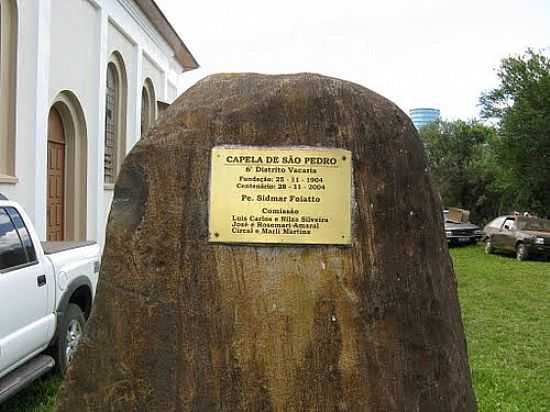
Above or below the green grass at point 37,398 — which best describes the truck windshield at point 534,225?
above

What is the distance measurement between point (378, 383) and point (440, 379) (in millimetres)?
362

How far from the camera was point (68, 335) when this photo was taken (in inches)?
237

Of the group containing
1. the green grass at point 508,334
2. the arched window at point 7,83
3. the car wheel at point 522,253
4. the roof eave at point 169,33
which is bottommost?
the green grass at point 508,334

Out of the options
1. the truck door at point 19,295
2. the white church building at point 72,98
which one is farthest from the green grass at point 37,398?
the white church building at point 72,98

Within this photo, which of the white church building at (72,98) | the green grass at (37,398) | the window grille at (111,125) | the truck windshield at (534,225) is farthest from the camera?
the truck windshield at (534,225)

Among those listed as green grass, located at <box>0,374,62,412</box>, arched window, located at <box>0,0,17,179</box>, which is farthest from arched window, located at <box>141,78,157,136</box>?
green grass, located at <box>0,374,62,412</box>

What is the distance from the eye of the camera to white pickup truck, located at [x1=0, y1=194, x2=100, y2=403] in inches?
183

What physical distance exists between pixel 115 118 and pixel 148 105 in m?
4.08

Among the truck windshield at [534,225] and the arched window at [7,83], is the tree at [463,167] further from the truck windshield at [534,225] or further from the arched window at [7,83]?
the arched window at [7,83]

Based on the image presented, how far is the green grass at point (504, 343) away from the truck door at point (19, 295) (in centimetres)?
67

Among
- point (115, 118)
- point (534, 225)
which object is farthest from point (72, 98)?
point (534, 225)

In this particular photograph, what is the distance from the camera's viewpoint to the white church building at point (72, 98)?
993cm

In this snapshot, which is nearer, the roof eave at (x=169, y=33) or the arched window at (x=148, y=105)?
the roof eave at (x=169, y=33)

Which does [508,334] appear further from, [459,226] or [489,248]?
[459,226]
